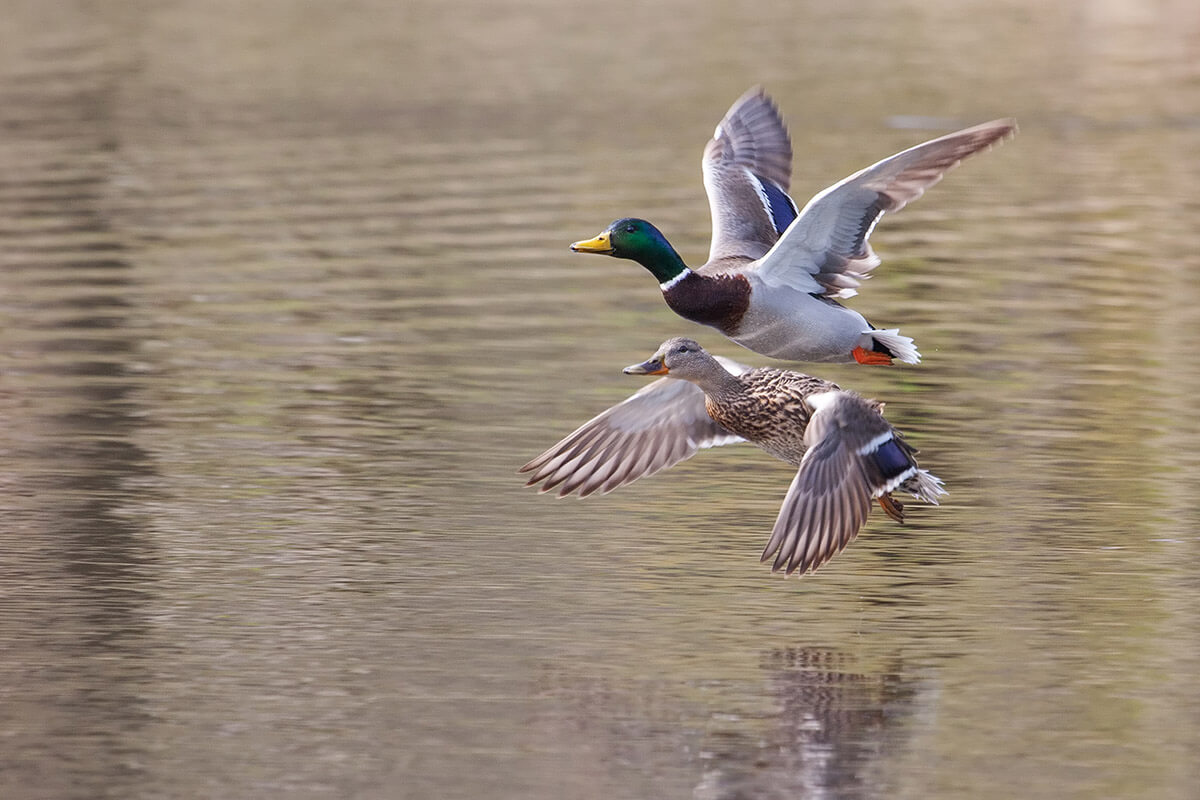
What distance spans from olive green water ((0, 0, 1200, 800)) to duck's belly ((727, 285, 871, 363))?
0.83 m

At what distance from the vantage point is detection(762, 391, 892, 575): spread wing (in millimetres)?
9344

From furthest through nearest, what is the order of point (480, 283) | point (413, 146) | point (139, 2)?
point (139, 2), point (413, 146), point (480, 283)

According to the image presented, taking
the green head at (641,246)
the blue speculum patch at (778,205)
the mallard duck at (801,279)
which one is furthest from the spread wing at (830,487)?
the blue speculum patch at (778,205)

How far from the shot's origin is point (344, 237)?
1983 cm

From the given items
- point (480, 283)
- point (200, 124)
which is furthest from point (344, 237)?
point (200, 124)

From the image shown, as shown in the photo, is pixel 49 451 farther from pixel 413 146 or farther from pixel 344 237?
pixel 413 146

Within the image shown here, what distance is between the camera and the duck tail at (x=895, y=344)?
36.6 ft

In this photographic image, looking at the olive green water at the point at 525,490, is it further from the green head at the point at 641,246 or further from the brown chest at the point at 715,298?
the green head at the point at 641,246

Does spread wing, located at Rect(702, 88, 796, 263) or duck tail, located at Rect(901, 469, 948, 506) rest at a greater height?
spread wing, located at Rect(702, 88, 796, 263)

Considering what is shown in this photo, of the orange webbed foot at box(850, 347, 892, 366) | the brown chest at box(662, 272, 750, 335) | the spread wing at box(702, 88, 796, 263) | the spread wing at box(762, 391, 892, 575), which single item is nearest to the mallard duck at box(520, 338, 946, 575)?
the spread wing at box(762, 391, 892, 575)

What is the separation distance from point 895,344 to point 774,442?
3.71 feet

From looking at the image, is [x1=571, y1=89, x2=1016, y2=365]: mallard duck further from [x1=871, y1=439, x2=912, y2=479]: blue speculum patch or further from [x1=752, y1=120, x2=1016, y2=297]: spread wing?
[x1=871, y1=439, x2=912, y2=479]: blue speculum patch

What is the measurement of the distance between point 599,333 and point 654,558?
18.7ft

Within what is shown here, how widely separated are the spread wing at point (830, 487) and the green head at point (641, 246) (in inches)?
72.8
